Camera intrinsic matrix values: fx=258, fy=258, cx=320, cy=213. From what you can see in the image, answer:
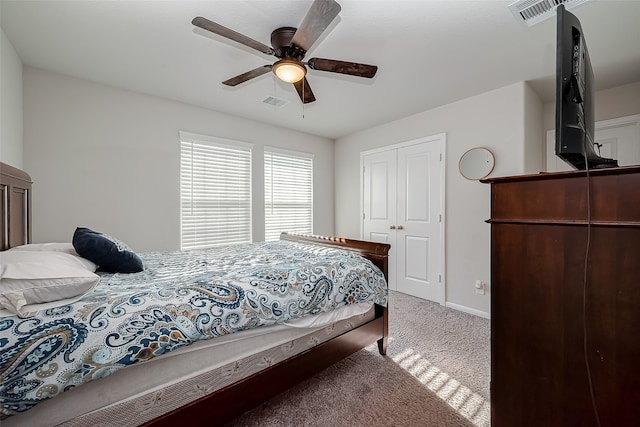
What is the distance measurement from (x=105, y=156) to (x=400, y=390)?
350 cm

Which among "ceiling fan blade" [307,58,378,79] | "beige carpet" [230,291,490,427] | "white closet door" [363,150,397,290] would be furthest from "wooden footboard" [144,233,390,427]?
"white closet door" [363,150,397,290]

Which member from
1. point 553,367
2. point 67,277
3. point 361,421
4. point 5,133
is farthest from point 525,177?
point 5,133

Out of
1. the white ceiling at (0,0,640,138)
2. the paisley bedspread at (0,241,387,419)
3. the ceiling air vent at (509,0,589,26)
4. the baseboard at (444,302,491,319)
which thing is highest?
the white ceiling at (0,0,640,138)

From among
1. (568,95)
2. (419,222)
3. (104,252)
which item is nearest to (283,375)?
(104,252)

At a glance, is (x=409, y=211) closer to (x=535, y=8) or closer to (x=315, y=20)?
(x=535, y=8)

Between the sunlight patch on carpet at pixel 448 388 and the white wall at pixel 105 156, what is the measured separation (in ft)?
9.39

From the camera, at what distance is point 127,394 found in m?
1.06

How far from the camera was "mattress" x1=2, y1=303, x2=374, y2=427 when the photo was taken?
949mm

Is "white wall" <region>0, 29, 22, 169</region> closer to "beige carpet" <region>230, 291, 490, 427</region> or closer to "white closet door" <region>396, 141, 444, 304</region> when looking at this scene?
"beige carpet" <region>230, 291, 490, 427</region>

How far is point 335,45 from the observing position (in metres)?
2.08

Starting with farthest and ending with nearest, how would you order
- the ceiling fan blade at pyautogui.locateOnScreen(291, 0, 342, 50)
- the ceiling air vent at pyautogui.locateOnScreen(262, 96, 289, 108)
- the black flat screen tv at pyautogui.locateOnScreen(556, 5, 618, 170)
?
the ceiling air vent at pyautogui.locateOnScreen(262, 96, 289, 108) < the ceiling fan blade at pyautogui.locateOnScreen(291, 0, 342, 50) < the black flat screen tv at pyautogui.locateOnScreen(556, 5, 618, 170)

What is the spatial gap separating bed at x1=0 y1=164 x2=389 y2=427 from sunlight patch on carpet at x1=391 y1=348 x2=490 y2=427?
0.82 feet

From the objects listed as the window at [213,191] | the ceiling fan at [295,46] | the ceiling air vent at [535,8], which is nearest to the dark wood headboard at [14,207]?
the window at [213,191]

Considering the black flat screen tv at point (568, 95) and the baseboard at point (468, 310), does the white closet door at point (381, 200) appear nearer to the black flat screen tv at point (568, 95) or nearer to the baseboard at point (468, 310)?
the baseboard at point (468, 310)
